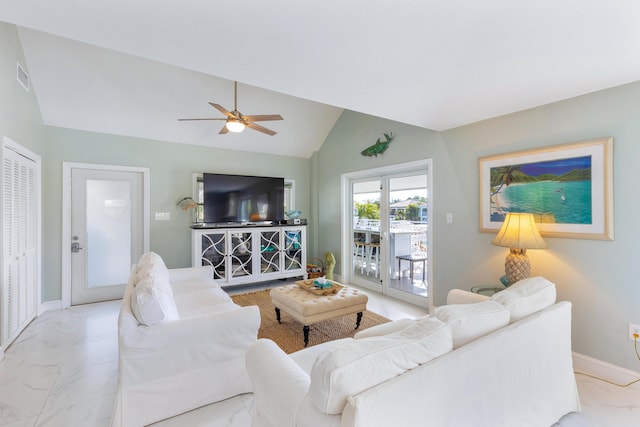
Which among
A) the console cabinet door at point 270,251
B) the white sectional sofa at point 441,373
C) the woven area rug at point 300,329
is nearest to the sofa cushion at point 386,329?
the white sectional sofa at point 441,373

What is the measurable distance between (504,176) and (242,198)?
11.8 feet

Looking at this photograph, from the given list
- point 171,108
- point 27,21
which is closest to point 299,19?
point 27,21

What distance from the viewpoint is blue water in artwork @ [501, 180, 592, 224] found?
7.64ft

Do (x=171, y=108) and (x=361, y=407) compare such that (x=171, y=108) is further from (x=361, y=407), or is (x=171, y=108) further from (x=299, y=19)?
(x=361, y=407)

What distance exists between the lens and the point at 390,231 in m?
4.28

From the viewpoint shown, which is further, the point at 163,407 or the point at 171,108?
the point at 171,108

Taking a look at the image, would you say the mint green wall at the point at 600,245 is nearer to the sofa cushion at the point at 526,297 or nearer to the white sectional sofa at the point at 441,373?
the white sectional sofa at the point at 441,373

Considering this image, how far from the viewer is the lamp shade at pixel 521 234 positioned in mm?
2314

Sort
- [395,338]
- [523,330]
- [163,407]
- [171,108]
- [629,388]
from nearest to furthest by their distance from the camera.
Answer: [395,338]
[523,330]
[163,407]
[629,388]
[171,108]

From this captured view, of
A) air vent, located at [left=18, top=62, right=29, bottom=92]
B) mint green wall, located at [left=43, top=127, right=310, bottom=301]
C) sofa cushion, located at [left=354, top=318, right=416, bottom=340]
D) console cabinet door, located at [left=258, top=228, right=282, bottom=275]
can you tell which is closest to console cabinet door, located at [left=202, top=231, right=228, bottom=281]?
mint green wall, located at [left=43, top=127, right=310, bottom=301]

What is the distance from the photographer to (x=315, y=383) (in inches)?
36.8

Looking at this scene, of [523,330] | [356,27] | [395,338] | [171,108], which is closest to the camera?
[395,338]

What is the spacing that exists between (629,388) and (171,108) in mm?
5422

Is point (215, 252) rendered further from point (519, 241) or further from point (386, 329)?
point (519, 241)
